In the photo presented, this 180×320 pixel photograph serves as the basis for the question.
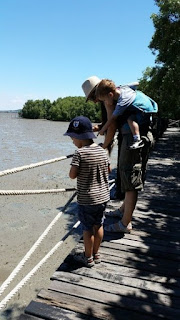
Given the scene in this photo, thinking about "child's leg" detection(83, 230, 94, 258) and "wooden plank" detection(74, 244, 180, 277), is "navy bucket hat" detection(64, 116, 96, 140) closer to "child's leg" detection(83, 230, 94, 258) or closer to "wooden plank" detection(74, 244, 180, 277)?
"child's leg" detection(83, 230, 94, 258)

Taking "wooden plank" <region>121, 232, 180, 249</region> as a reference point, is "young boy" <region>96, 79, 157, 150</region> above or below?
above

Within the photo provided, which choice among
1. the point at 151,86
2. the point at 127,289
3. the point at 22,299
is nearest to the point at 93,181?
the point at 127,289

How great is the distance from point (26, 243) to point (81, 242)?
4229 millimetres

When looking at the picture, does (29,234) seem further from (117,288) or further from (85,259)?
A: (117,288)

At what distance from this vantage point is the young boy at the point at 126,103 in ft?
10.6

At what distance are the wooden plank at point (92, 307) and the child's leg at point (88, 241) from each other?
52 centimetres

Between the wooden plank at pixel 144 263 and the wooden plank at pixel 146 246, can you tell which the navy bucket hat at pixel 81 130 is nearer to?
the wooden plank at pixel 144 263

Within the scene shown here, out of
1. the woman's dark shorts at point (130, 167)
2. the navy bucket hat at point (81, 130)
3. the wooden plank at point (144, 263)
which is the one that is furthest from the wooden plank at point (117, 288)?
the navy bucket hat at point (81, 130)

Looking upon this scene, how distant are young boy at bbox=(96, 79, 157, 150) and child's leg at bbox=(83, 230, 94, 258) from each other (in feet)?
3.51

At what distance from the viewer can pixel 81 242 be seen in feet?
12.4

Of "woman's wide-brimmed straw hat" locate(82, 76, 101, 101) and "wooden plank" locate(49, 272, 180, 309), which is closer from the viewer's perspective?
"wooden plank" locate(49, 272, 180, 309)

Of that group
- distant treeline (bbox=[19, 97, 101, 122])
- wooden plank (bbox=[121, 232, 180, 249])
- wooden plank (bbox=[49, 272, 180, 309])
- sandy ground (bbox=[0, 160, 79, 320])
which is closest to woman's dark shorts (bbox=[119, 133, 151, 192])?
wooden plank (bbox=[121, 232, 180, 249])

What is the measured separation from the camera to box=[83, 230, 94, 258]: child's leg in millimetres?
3006

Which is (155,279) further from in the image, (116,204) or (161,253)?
(116,204)
